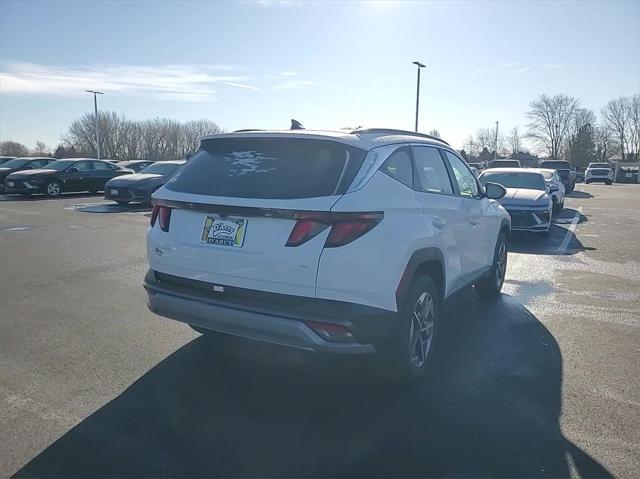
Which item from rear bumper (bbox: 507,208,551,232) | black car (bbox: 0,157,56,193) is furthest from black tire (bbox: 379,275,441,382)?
black car (bbox: 0,157,56,193)

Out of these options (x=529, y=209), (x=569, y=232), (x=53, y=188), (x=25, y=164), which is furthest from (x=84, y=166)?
(x=569, y=232)

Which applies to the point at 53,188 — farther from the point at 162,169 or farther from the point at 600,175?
the point at 600,175

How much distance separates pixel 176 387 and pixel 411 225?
81.1 inches

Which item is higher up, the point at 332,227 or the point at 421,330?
the point at 332,227

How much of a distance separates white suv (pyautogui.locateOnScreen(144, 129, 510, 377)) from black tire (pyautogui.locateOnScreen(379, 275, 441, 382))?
0.01 m

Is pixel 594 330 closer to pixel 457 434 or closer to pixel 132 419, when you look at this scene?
pixel 457 434

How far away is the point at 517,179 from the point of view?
1276cm

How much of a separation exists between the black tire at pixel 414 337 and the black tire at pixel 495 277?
2.13m

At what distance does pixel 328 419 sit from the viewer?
3252mm

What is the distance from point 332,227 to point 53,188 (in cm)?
2029

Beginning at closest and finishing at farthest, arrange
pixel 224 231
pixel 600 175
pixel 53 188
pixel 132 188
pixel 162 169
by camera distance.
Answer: pixel 224 231
pixel 132 188
pixel 162 169
pixel 53 188
pixel 600 175

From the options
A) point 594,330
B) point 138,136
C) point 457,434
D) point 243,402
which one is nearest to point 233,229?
point 243,402

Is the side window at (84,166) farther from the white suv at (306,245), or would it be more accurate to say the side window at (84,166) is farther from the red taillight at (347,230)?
the red taillight at (347,230)

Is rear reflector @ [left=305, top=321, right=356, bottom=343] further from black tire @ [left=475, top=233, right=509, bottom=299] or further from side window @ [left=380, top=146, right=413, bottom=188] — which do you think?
black tire @ [left=475, top=233, right=509, bottom=299]
